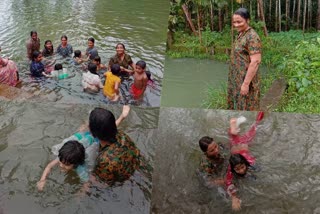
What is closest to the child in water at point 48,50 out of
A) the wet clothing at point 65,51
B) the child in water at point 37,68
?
the wet clothing at point 65,51

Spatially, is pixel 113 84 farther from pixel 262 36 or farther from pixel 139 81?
pixel 262 36

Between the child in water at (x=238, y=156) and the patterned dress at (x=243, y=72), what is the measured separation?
0.23 m

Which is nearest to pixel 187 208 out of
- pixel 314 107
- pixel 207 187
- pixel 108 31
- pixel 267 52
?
pixel 207 187

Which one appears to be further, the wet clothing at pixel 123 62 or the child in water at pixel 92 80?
the wet clothing at pixel 123 62

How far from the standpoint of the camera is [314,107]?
220 inches

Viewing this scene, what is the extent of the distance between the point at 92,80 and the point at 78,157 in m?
3.49

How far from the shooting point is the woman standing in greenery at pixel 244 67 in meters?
4.08

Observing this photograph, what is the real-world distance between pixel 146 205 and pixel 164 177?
39cm

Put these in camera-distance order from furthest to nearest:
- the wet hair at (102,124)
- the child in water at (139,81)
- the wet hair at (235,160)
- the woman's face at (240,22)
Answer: the child in water at (139,81)
the woman's face at (240,22)
the wet hair at (235,160)
the wet hair at (102,124)

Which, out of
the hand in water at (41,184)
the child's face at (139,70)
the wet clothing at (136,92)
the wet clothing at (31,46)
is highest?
the wet clothing at (31,46)

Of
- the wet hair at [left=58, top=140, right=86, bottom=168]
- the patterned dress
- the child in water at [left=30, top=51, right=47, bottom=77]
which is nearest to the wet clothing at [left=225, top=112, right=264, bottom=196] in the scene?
the patterned dress

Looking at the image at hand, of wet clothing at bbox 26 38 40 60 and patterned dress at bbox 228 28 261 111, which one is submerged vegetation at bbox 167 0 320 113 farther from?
wet clothing at bbox 26 38 40 60

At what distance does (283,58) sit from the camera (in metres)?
7.34

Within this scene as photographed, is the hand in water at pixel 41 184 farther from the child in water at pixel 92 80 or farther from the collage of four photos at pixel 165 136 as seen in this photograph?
the child in water at pixel 92 80
